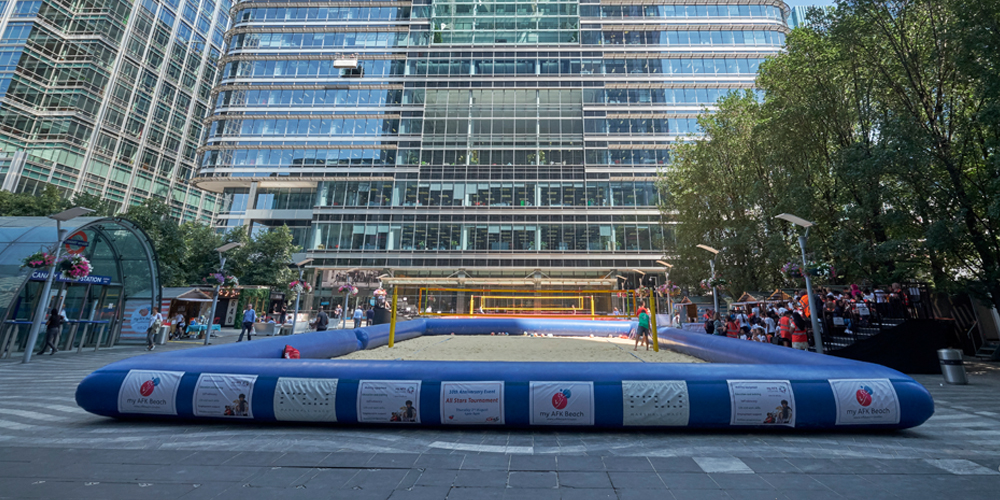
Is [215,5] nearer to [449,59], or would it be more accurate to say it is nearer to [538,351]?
[449,59]

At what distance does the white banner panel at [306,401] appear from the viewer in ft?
21.3

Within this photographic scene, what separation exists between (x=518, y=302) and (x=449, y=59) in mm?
34651

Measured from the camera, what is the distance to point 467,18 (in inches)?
2263

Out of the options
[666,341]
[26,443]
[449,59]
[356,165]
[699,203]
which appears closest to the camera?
[26,443]

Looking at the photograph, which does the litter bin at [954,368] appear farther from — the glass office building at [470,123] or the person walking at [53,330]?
the glass office building at [470,123]

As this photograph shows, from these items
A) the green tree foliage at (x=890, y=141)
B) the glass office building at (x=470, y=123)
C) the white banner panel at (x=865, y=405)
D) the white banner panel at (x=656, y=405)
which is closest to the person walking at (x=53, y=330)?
the white banner panel at (x=656, y=405)

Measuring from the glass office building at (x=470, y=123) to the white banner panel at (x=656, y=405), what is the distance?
4097cm

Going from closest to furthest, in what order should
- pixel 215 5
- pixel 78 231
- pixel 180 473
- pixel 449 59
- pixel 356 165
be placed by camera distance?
pixel 180 473
pixel 78 231
pixel 356 165
pixel 449 59
pixel 215 5

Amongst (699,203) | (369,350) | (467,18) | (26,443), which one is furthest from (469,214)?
(26,443)

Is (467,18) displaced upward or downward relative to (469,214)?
upward

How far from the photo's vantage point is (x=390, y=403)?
6.45 metres

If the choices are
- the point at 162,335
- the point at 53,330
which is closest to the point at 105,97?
the point at 162,335

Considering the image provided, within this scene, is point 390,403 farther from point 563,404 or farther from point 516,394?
point 563,404

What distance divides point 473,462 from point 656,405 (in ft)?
10.2
